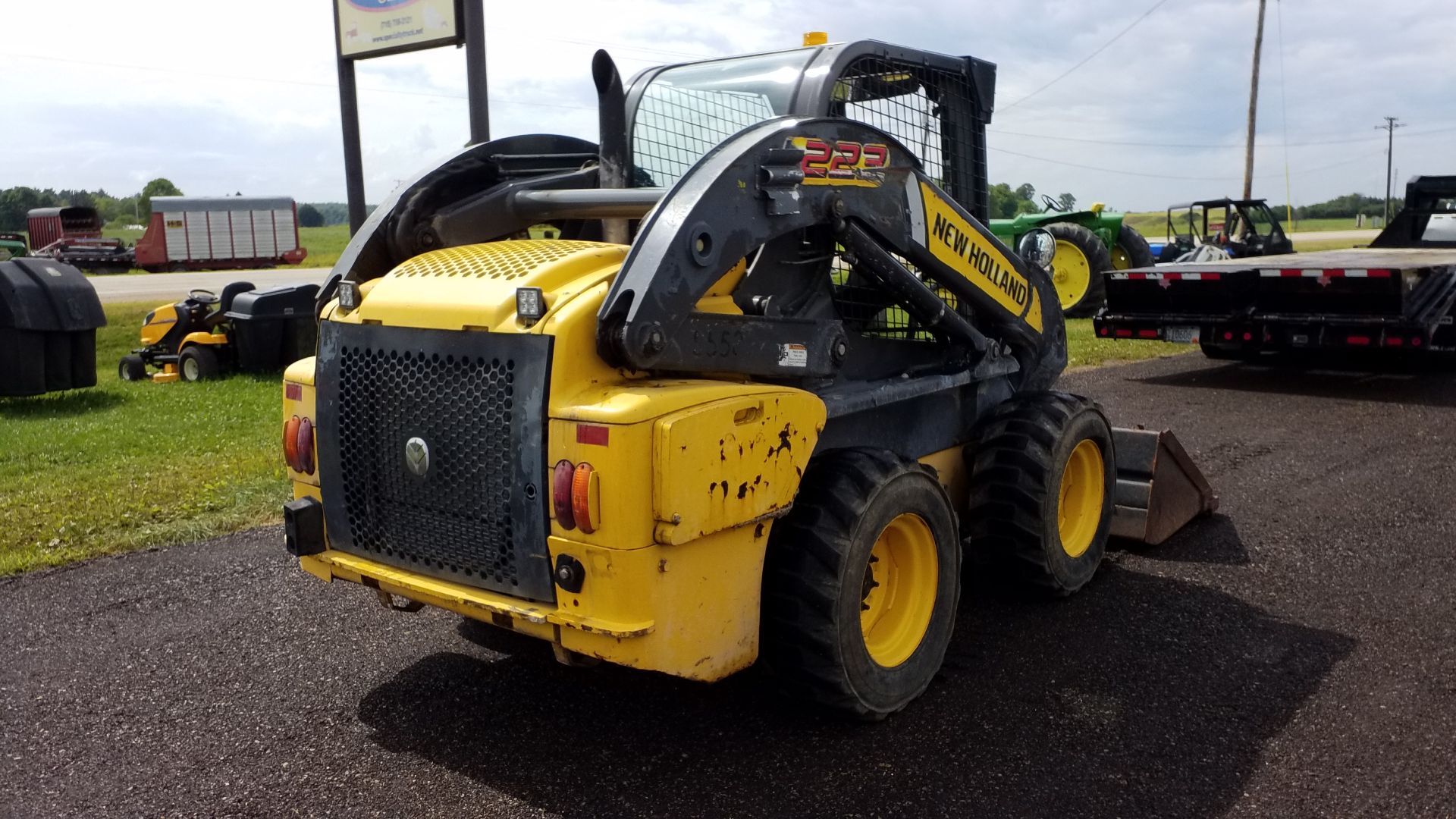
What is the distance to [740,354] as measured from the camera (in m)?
3.62

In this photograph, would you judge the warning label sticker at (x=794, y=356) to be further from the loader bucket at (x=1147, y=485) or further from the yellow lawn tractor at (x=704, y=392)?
the loader bucket at (x=1147, y=485)

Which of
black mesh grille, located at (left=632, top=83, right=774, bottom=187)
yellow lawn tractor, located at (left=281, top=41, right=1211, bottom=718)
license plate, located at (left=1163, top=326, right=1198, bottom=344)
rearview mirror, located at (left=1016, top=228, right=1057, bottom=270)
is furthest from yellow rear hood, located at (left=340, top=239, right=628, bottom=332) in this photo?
license plate, located at (left=1163, top=326, right=1198, bottom=344)

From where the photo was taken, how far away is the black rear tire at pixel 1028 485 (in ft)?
15.8

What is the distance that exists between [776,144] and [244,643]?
290 cm

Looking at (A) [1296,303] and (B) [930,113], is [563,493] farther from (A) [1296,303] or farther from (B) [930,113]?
(A) [1296,303]

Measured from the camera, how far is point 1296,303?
11.0 m

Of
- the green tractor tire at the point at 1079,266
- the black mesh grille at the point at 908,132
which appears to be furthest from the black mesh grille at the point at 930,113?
the green tractor tire at the point at 1079,266

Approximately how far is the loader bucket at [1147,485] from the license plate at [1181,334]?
19.9 ft

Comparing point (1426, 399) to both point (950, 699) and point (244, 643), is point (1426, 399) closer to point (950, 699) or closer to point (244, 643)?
point (950, 699)

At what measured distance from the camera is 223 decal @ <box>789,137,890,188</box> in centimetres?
381

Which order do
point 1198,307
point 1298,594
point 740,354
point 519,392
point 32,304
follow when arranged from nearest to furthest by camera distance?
1. point 519,392
2. point 740,354
3. point 1298,594
4. point 32,304
5. point 1198,307

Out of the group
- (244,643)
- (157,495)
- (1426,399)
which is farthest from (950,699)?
(1426,399)

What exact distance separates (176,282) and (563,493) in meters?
30.8

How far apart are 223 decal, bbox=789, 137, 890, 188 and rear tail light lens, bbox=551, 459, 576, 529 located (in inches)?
48.8
